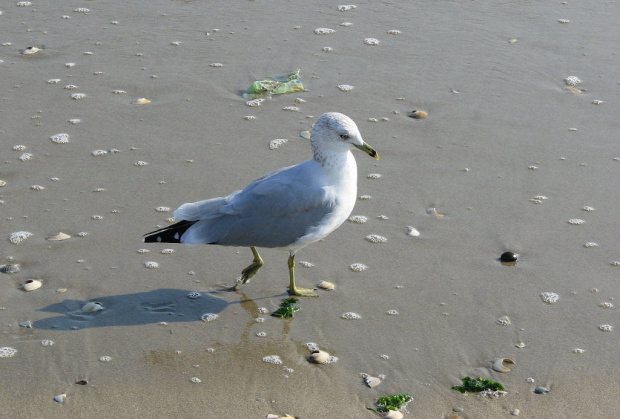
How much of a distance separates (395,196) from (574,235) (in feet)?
4.49

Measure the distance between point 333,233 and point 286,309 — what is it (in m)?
1.00

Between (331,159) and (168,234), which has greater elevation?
(331,159)

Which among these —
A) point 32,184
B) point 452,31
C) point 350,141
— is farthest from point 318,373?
point 452,31

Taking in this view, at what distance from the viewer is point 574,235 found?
5.86 meters

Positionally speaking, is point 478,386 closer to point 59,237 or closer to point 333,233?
point 333,233

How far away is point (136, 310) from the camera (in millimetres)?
5039

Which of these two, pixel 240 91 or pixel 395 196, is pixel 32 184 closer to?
pixel 240 91

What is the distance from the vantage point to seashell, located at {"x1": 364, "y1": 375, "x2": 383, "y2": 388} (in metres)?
4.46

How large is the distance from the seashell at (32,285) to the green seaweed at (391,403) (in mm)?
2328

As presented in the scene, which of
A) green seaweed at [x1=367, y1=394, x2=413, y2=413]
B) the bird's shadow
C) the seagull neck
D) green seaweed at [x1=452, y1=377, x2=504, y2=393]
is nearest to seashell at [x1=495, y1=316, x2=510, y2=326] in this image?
green seaweed at [x1=452, y1=377, x2=504, y2=393]

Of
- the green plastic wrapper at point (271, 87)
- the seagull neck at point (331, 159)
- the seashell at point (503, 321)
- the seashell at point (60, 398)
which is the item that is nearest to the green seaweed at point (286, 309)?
the seagull neck at point (331, 159)

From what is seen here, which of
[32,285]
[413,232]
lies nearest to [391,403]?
[413,232]

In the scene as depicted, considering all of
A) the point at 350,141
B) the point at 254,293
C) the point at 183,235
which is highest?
the point at 350,141

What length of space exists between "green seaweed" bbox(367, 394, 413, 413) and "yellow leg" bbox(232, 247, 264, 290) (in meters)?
1.39
